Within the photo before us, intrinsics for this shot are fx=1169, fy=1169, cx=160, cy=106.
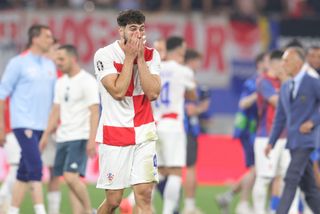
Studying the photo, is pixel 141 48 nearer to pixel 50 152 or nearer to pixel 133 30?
pixel 133 30

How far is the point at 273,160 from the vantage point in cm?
1605

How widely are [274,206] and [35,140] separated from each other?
Result: 132 inches

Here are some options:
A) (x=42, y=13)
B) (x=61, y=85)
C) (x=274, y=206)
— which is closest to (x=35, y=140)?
(x=61, y=85)

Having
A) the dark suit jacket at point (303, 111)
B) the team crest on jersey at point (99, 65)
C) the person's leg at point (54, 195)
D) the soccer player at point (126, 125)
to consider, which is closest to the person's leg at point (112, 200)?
the soccer player at point (126, 125)

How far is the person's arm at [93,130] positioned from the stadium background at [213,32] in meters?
11.7

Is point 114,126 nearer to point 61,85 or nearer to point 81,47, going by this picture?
point 61,85

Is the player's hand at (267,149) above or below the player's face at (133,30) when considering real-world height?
below

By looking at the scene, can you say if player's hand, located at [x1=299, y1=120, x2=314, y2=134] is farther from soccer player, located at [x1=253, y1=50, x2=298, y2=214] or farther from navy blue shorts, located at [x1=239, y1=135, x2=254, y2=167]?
navy blue shorts, located at [x1=239, y1=135, x2=254, y2=167]

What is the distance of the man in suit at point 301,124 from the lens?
547 inches

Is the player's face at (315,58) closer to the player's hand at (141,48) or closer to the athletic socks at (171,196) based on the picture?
the athletic socks at (171,196)

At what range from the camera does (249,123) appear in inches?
702

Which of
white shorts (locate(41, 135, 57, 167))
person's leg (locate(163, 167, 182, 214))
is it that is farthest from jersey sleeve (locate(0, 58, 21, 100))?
person's leg (locate(163, 167, 182, 214))

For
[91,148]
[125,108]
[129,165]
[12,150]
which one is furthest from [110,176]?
[12,150]

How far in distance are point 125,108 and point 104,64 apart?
19.1 inches
